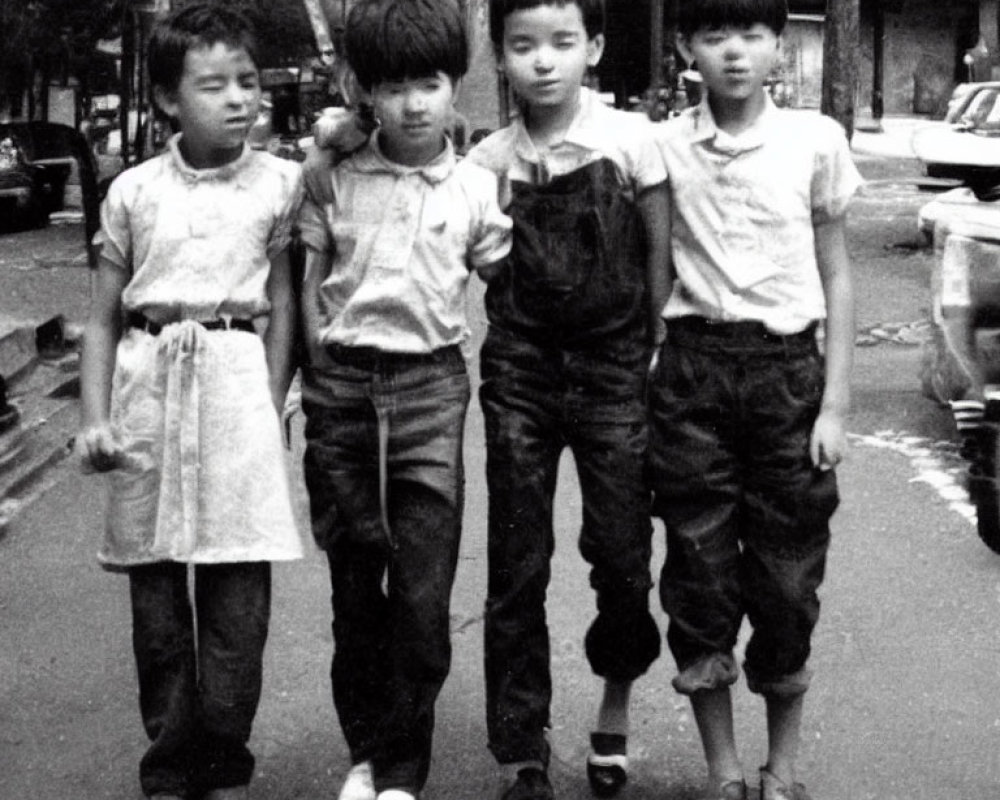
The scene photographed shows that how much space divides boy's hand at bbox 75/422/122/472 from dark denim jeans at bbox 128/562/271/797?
9.2 inches

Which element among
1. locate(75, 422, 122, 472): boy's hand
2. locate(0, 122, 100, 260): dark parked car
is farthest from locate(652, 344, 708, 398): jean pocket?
locate(0, 122, 100, 260): dark parked car

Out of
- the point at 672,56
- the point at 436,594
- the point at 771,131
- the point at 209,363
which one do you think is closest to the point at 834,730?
the point at 436,594

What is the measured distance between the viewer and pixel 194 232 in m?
3.69

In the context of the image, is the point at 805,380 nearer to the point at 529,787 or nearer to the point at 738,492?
the point at 738,492

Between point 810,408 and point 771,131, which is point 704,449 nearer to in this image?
point 810,408

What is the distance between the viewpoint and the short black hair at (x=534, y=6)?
3705 millimetres

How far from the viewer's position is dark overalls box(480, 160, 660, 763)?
3.77 m

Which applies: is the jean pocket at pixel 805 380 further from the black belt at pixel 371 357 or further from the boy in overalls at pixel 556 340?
the black belt at pixel 371 357

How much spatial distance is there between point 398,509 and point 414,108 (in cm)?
84

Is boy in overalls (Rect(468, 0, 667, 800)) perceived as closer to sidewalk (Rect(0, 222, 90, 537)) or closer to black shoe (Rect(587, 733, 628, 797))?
black shoe (Rect(587, 733, 628, 797))

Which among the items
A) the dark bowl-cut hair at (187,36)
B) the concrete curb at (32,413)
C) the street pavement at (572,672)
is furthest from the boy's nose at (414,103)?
the concrete curb at (32,413)

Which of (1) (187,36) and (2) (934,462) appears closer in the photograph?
(1) (187,36)

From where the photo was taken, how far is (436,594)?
12.4 ft

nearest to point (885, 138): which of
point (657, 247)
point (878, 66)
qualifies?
point (878, 66)
